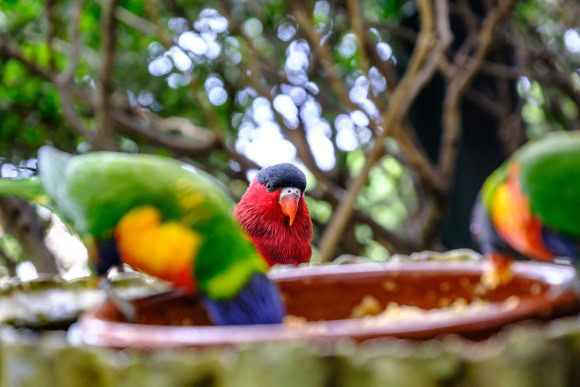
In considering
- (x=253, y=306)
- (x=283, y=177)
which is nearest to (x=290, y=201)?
(x=283, y=177)

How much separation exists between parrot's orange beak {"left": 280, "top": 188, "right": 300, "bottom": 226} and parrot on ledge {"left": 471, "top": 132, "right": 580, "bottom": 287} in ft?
2.67

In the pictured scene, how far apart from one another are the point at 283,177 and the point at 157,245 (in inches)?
30.8

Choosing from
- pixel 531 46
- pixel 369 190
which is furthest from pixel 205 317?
pixel 369 190

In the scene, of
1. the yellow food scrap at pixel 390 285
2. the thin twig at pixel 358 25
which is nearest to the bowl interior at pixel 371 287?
the yellow food scrap at pixel 390 285

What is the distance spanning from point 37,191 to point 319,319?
0.55m

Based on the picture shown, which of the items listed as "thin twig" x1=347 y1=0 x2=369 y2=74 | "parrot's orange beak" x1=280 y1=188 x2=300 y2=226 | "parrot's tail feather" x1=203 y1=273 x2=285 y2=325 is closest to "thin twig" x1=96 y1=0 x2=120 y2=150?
"thin twig" x1=347 y1=0 x2=369 y2=74

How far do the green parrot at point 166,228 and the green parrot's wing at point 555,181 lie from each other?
315 millimetres

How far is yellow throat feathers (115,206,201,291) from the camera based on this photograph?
879mm

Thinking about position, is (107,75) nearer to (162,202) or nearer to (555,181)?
(162,202)

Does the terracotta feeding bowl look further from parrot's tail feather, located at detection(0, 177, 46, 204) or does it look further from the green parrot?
parrot's tail feather, located at detection(0, 177, 46, 204)

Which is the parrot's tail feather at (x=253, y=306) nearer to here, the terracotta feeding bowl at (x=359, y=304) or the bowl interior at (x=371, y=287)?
the terracotta feeding bowl at (x=359, y=304)

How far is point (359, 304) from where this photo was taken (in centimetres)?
99

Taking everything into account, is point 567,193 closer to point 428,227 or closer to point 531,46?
point 428,227

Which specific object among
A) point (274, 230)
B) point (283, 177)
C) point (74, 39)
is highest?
point (74, 39)
